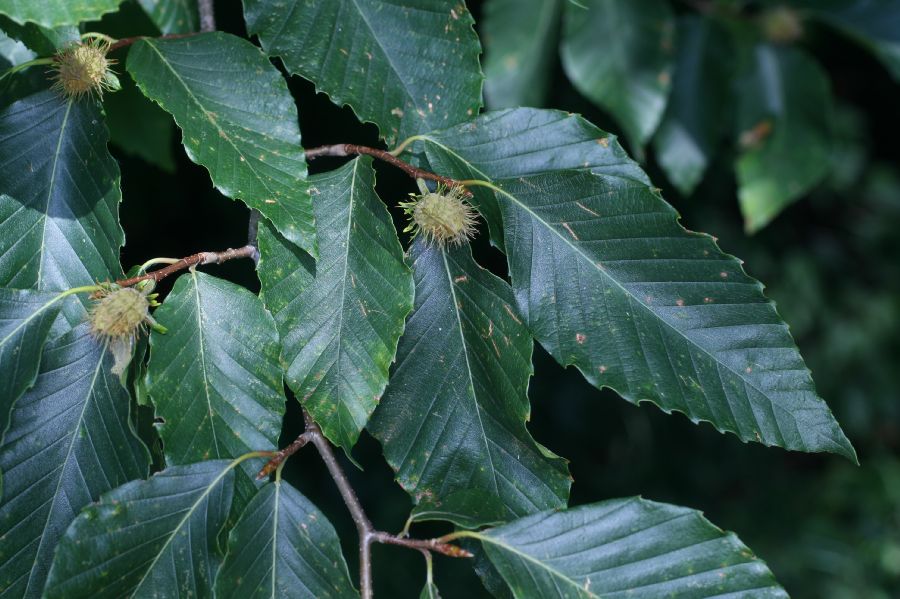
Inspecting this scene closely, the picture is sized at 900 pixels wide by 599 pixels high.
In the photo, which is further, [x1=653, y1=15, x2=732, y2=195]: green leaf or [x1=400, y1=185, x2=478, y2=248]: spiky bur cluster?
[x1=653, y1=15, x2=732, y2=195]: green leaf

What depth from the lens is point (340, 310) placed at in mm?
779

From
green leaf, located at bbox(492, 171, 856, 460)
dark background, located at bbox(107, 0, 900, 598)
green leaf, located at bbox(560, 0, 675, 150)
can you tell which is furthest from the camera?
dark background, located at bbox(107, 0, 900, 598)

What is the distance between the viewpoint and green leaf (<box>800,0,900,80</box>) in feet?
5.53

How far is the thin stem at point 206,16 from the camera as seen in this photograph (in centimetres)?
100

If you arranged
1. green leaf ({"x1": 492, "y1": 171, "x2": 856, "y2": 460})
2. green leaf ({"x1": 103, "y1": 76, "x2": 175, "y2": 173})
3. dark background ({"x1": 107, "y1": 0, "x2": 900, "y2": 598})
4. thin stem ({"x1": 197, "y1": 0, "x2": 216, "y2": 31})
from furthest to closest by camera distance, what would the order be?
dark background ({"x1": 107, "y1": 0, "x2": 900, "y2": 598}) → green leaf ({"x1": 103, "y1": 76, "x2": 175, "y2": 173}) → thin stem ({"x1": 197, "y1": 0, "x2": 216, "y2": 31}) → green leaf ({"x1": 492, "y1": 171, "x2": 856, "y2": 460})

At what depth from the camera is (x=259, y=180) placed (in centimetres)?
75

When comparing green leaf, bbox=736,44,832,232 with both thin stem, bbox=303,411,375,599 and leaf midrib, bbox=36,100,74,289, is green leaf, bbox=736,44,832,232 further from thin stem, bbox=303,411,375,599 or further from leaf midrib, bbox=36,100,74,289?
leaf midrib, bbox=36,100,74,289

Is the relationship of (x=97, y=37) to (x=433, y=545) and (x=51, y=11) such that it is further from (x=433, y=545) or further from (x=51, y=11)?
(x=433, y=545)

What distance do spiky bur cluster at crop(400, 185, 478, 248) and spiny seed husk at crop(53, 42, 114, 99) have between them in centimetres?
31

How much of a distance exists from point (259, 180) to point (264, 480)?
27cm

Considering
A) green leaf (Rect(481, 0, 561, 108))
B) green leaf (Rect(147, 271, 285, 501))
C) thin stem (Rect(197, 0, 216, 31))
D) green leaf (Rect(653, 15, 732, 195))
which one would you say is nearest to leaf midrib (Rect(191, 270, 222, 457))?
green leaf (Rect(147, 271, 285, 501))

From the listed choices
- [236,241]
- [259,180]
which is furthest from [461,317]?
[236,241]

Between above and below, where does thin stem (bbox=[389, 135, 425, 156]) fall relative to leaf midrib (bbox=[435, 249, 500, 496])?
above

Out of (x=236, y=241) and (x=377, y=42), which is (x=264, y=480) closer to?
(x=377, y=42)
